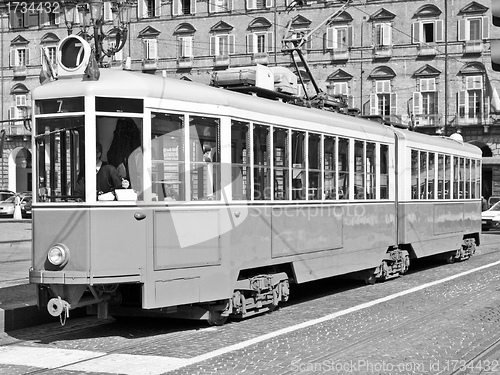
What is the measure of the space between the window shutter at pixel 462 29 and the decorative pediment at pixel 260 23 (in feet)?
37.3

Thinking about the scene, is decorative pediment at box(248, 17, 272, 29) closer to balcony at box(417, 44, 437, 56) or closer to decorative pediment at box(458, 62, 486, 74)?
balcony at box(417, 44, 437, 56)

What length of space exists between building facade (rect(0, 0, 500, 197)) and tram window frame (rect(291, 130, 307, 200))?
38250 millimetres

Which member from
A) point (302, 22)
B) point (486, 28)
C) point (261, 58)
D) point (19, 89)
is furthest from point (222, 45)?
point (486, 28)

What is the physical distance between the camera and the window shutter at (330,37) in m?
55.7

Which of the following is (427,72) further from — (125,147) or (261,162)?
(125,147)

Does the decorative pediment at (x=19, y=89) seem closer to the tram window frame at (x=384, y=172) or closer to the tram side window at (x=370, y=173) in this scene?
the tram window frame at (x=384, y=172)

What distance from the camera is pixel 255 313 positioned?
11.5 meters

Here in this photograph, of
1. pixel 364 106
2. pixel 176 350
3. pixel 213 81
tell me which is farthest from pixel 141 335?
pixel 364 106

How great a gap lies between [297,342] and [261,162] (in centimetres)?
263

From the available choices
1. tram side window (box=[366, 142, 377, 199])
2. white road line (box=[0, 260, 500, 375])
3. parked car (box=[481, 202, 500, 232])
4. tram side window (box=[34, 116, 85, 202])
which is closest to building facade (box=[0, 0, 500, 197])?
parked car (box=[481, 202, 500, 232])

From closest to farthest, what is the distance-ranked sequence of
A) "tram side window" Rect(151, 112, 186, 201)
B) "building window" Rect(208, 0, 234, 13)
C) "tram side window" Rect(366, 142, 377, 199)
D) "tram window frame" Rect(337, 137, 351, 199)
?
"tram side window" Rect(151, 112, 186, 201)
"tram window frame" Rect(337, 137, 351, 199)
"tram side window" Rect(366, 142, 377, 199)
"building window" Rect(208, 0, 234, 13)

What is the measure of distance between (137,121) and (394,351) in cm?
362

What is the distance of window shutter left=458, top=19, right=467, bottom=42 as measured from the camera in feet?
174

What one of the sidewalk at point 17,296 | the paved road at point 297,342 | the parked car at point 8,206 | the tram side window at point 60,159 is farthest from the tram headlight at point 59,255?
the parked car at point 8,206
